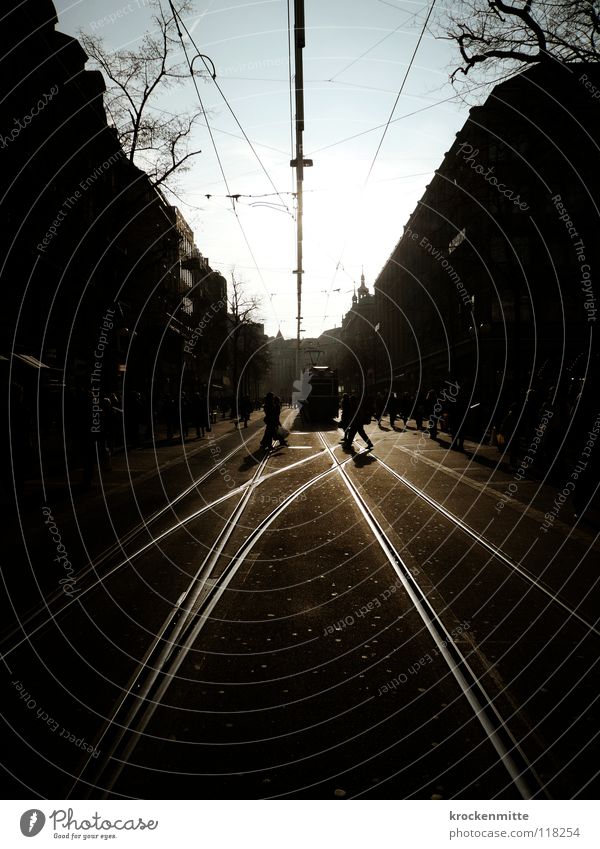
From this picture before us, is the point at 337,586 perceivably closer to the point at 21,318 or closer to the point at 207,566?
the point at 207,566

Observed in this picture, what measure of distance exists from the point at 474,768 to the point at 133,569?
467 centimetres

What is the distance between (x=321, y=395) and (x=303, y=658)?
1703 inches

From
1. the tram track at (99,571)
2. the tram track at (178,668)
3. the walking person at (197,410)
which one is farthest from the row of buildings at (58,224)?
the tram track at (178,668)

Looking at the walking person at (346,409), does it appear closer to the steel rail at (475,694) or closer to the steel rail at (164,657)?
the steel rail at (164,657)

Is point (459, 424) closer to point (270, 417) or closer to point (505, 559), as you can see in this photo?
point (270, 417)

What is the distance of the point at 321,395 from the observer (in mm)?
47438

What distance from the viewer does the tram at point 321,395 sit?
47.5 meters

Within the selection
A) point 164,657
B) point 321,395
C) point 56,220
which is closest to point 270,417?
point 56,220

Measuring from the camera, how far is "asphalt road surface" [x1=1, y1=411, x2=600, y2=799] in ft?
10.0

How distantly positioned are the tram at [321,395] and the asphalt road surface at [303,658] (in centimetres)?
3798

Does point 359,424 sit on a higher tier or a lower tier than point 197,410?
higher

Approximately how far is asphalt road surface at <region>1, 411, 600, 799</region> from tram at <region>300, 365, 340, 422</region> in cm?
3798

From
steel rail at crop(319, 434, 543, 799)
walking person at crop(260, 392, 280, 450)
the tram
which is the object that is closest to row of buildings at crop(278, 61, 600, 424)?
the tram

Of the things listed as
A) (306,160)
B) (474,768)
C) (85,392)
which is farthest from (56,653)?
(306,160)
